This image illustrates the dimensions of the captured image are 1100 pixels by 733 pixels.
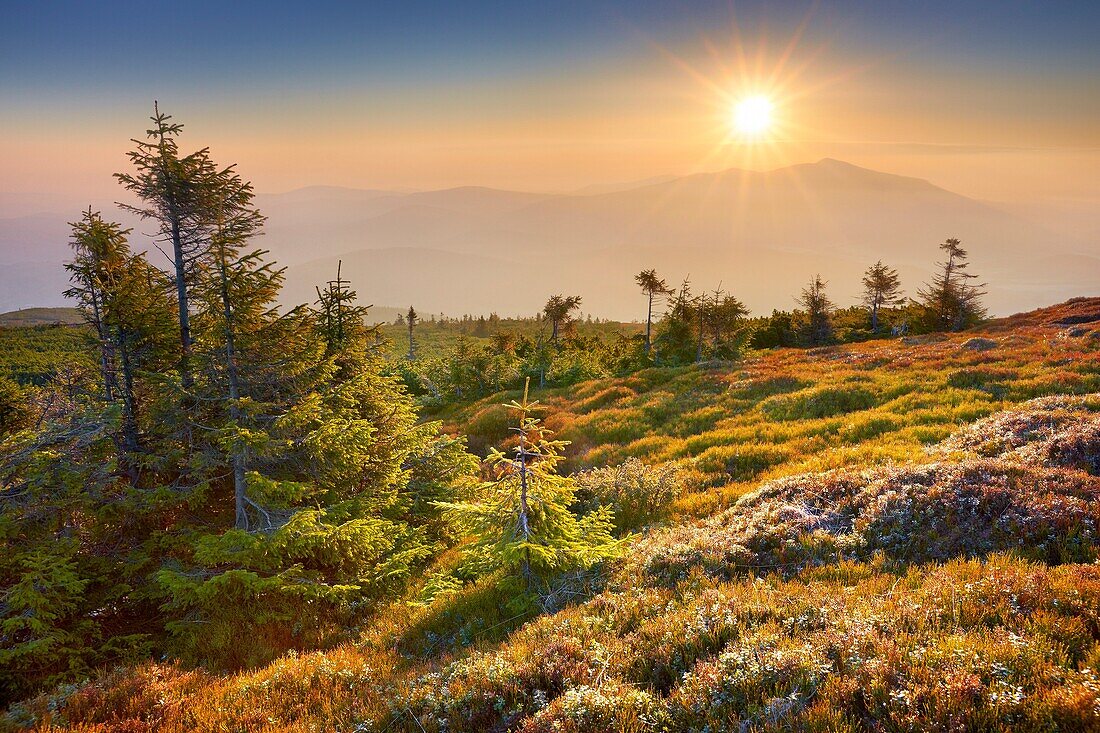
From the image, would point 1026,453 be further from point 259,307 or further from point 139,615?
point 139,615

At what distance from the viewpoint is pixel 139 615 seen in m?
10.2

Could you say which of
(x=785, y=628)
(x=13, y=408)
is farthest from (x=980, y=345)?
(x=13, y=408)

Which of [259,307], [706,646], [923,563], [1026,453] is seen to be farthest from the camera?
[259,307]

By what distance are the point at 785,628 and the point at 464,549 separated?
5952 mm

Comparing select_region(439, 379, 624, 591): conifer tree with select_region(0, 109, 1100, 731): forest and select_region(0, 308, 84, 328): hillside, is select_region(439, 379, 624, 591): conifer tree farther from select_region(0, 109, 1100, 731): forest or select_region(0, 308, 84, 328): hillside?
select_region(0, 308, 84, 328): hillside

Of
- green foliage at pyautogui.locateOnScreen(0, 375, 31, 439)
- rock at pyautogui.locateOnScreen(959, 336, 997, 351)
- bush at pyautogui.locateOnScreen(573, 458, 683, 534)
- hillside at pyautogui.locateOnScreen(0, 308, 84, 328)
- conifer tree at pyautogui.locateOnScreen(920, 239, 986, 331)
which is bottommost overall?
bush at pyautogui.locateOnScreen(573, 458, 683, 534)

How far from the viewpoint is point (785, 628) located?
5527 mm

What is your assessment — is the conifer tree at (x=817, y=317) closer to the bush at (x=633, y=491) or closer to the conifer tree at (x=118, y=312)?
the bush at (x=633, y=491)

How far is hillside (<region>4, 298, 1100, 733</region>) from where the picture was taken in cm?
422

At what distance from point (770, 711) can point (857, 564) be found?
4.10 metres

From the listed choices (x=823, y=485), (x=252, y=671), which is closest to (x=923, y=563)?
(x=823, y=485)

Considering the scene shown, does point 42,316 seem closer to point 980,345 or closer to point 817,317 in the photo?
point 817,317

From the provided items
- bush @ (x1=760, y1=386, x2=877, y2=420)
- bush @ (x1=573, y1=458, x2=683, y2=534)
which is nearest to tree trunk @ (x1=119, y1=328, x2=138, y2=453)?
bush @ (x1=573, y1=458, x2=683, y2=534)

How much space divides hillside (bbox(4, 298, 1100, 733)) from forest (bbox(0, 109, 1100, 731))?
0.04m
